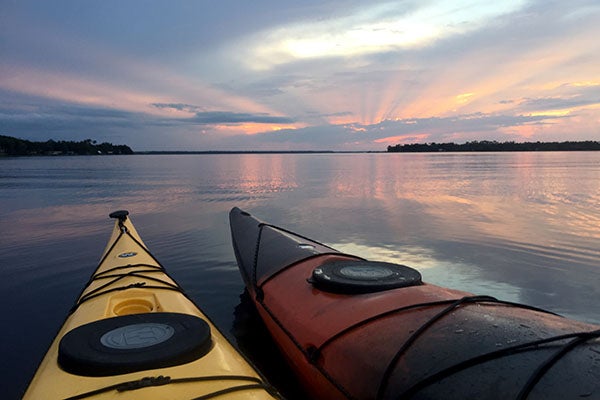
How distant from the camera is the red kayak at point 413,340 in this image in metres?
2.32

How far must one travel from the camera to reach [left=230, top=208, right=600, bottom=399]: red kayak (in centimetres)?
232

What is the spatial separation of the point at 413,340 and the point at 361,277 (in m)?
1.17

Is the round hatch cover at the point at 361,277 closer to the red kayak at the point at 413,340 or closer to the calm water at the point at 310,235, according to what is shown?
the red kayak at the point at 413,340

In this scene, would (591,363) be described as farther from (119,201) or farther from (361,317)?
(119,201)

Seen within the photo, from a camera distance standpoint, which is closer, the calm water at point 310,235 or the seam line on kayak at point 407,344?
the seam line on kayak at point 407,344

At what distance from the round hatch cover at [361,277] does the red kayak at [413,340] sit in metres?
0.01

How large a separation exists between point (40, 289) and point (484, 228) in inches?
431

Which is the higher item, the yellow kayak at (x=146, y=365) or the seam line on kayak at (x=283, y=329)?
the yellow kayak at (x=146, y=365)

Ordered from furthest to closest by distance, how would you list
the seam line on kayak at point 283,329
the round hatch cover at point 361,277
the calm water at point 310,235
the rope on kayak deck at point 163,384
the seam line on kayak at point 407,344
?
the calm water at point 310,235
the round hatch cover at point 361,277
the seam line on kayak at point 283,329
the seam line on kayak at point 407,344
the rope on kayak deck at point 163,384

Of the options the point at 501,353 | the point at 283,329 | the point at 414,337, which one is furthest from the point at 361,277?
the point at 501,353

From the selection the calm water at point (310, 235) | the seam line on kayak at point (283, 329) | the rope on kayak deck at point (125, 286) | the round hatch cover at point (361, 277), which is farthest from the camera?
the calm water at point (310, 235)

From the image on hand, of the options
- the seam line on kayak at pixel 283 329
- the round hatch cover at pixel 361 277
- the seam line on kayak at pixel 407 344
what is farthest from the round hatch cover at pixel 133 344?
the round hatch cover at pixel 361 277

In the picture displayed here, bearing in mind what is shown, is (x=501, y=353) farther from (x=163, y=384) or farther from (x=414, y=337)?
(x=163, y=384)

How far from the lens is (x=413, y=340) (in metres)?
2.91
